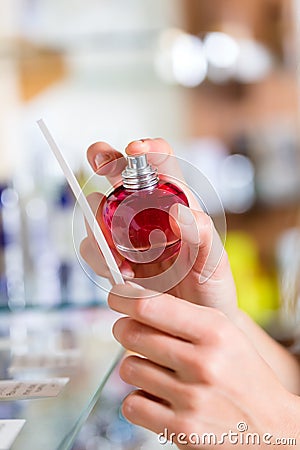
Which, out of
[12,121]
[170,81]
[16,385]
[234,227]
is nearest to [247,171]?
[234,227]

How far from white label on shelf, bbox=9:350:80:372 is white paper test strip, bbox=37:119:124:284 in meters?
0.14

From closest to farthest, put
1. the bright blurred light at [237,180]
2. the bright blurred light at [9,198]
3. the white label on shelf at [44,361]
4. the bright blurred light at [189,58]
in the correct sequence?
1. the white label on shelf at [44,361]
2. the bright blurred light at [9,198]
3. the bright blurred light at [189,58]
4. the bright blurred light at [237,180]

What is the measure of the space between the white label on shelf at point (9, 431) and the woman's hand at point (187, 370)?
6 centimetres

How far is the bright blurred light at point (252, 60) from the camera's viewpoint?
1.53 m

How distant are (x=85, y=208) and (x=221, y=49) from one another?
112 cm

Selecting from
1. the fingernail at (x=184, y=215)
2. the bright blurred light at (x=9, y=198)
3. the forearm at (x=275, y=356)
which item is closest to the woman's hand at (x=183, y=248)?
the fingernail at (x=184, y=215)

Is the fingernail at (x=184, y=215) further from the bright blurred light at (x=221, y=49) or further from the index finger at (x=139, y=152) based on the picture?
the bright blurred light at (x=221, y=49)

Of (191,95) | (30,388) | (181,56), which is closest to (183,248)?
(30,388)

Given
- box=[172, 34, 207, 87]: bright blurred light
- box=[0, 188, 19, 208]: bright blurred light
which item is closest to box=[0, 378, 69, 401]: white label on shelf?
box=[0, 188, 19, 208]: bright blurred light

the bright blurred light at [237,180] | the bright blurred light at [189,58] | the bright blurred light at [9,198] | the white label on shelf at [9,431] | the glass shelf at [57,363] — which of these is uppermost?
A: the bright blurred light at [189,58]

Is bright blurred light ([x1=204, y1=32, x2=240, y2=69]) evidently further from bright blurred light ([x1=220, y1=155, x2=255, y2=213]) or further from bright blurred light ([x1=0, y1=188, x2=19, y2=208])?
bright blurred light ([x1=0, y1=188, x2=19, y2=208])

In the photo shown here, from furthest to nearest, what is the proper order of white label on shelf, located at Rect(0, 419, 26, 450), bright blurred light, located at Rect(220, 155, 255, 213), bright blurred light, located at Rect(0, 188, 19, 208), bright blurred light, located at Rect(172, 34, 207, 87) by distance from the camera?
1. bright blurred light, located at Rect(220, 155, 255, 213)
2. bright blurred light, located at Rect(172, 34, 207, 87)
3. bright blurred light, located at Rect(0, 188, 19, 208)
4. white label on shelf, located at Rect(0, 419, 26, 450)

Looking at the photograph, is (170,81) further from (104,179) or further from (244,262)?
(104,179)

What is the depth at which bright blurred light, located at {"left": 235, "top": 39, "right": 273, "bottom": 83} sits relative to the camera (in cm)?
153
